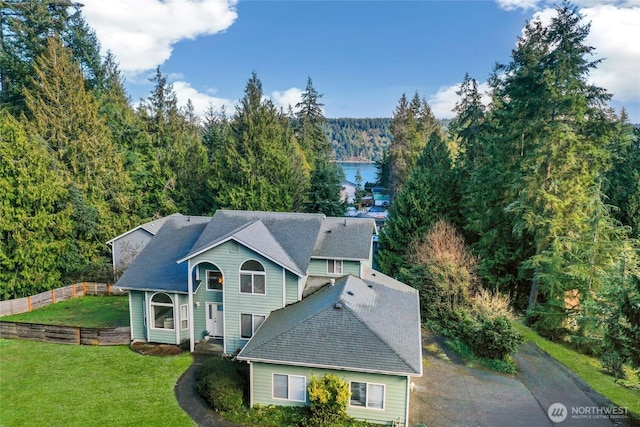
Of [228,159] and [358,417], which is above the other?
[228,159]

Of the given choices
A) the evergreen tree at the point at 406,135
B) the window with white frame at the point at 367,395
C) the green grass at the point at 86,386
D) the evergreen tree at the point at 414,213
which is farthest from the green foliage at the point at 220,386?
the evergreen tree at the point at 406,135

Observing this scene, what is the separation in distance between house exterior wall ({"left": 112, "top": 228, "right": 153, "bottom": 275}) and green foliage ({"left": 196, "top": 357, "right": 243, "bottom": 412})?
57.3ft

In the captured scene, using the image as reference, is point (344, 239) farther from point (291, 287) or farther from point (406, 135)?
point (406, 135)

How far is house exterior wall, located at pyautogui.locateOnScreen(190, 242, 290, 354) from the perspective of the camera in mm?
16891

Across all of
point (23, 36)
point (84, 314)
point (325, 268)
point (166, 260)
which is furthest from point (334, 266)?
point (23, 36)

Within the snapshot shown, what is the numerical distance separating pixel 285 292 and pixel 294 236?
2.86 m

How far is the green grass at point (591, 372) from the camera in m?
14.9

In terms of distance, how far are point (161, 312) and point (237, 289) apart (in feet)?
14.7

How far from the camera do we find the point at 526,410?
14.0 m

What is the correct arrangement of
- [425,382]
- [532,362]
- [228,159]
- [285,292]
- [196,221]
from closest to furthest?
[425,382], [285,292], [532,362], [196,221], [228,159]

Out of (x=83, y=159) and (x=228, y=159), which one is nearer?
(x=83, y=159)

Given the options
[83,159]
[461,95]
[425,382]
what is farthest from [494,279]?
[83,159]

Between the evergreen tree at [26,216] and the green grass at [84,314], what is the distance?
10.2 feet

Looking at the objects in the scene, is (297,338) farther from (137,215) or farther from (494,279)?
(137,215)
